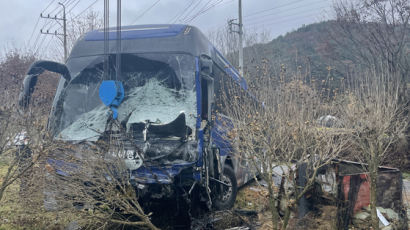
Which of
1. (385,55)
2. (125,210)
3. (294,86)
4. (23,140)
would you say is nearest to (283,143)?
(294,86)

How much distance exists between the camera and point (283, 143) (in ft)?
15.2

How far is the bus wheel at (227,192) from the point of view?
6.66 meters

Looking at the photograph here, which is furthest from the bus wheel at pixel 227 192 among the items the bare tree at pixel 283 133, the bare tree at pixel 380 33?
the bare tree at pixel 380 33

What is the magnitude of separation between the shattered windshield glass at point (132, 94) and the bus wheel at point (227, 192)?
80.6 inches

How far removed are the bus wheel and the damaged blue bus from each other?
0.76m

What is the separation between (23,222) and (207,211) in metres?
3.24

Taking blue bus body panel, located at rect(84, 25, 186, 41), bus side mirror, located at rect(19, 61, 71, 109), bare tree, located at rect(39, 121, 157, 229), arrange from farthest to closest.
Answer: blue bus body panel, located at rect(84, 25, 186, 41) < bus side mirror, located at rect(19, 61, 71, 109) < bare tree, located at rect(39, 121, 157, 229)

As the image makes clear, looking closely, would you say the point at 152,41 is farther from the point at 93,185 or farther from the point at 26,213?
the point at 26,213

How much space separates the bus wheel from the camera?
6.66 m

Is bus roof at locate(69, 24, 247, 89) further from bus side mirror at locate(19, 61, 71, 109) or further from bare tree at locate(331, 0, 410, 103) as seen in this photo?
bare tree at locate(331, 0, 410, 103)

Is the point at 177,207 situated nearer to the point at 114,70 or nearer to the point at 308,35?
the point at 114,70

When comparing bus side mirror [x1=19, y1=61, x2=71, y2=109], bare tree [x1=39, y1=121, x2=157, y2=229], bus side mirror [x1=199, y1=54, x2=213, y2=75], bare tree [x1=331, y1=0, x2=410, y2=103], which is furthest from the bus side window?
bare tree [x1=331, y1=0, x2=410, y2=103]

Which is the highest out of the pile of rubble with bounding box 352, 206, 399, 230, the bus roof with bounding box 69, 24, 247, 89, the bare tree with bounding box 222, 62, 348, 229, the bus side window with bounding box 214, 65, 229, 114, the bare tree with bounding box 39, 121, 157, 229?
the bus roof with bounding box 69, 24, 247, 89

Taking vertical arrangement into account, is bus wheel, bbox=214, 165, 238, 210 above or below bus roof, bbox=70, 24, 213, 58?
below
